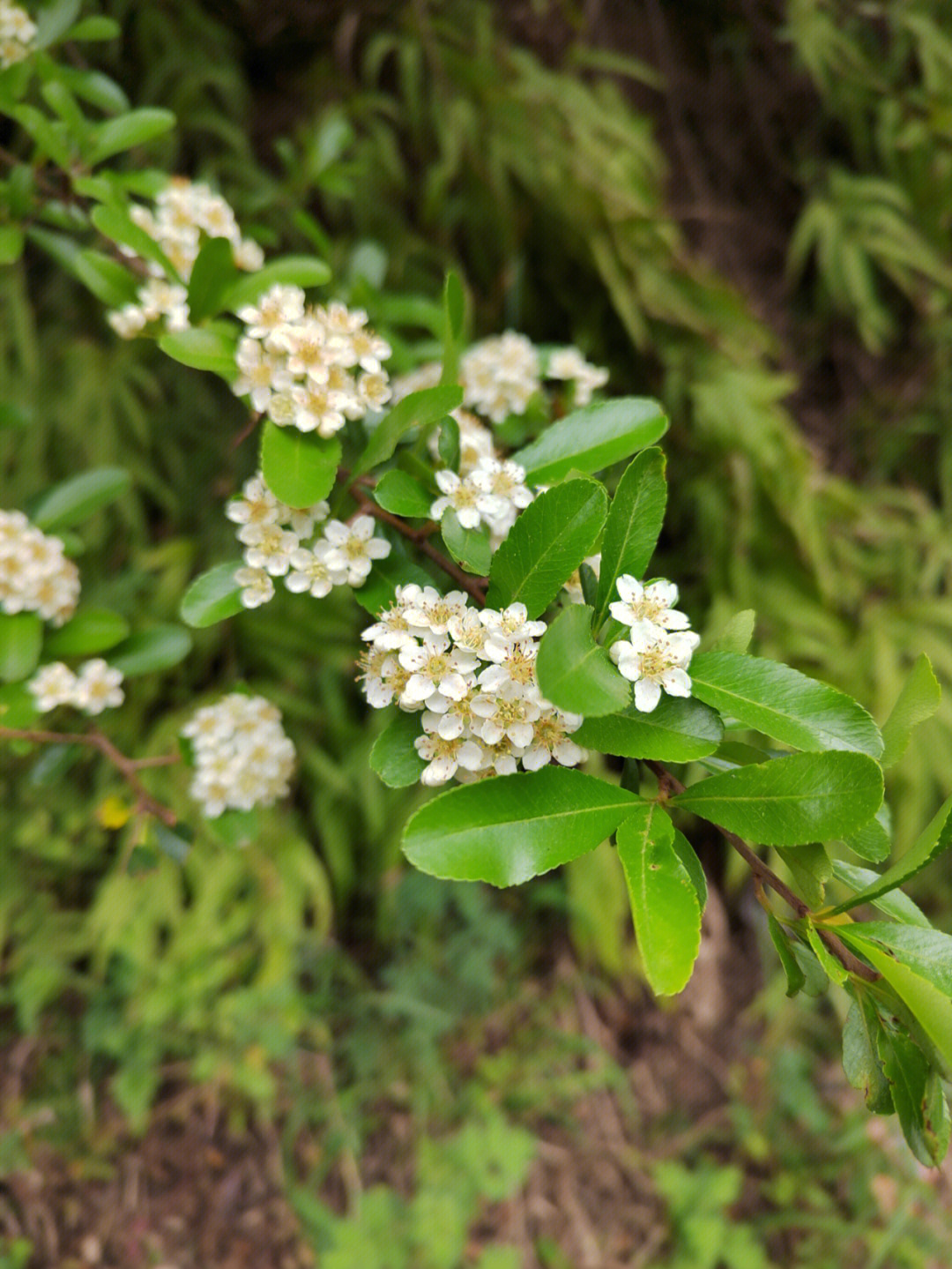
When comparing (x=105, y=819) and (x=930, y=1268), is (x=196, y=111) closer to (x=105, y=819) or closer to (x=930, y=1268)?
(x=105, y=819)

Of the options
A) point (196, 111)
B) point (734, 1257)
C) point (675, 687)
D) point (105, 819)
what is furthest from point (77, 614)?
Answer: point (734, 1257)

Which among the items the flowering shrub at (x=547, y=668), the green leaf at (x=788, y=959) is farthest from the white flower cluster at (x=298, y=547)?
the green leaf at (x=788, y=959)

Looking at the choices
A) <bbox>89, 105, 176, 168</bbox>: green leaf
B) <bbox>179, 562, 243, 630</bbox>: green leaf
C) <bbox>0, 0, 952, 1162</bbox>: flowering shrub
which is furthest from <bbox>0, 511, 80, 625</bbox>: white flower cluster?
<bbox>89, 105, 176, 168</bbox>: green leaf

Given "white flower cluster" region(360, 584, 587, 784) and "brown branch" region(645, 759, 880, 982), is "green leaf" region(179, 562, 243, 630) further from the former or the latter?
"brown branch" region(645, 759, 880, 982)

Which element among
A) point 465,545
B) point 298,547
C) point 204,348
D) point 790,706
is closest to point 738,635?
point 790,706

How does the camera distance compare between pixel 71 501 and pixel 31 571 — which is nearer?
pixel 31 571

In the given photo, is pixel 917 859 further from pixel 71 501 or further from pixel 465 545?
pixel 71 501

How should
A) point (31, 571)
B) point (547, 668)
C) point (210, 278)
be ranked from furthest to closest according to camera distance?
point (31, 571) → point (210, 278) → point (547, 668)

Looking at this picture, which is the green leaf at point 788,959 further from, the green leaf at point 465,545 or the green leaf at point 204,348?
the green leaf at point 204,348
